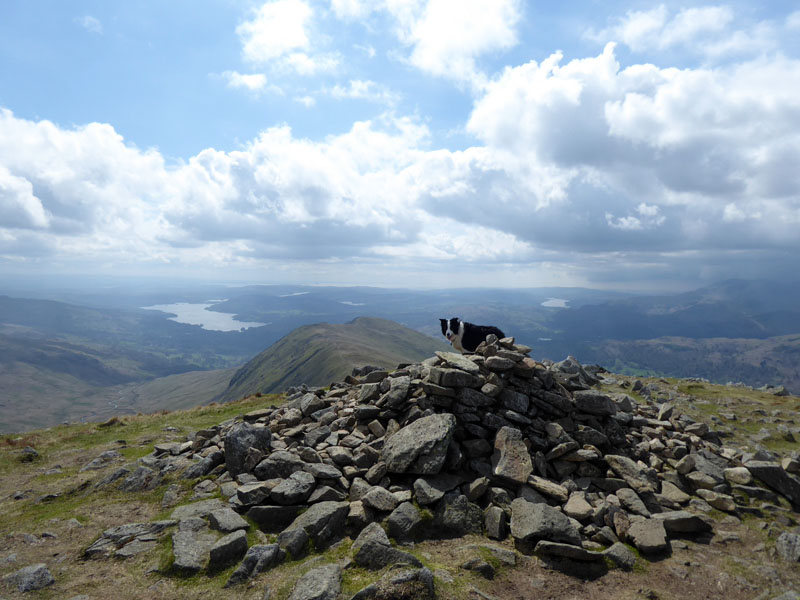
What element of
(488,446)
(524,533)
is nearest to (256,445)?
(488,446)

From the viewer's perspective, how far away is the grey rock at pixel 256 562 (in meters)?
9.41

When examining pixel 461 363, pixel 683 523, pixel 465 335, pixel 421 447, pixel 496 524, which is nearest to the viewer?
pixel 496 524

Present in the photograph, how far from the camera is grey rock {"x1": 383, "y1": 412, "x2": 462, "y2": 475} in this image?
13.3 meters

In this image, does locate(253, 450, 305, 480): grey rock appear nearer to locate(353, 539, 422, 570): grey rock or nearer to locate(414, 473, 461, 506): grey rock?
locate(414, 473, 461, 506): grey rock

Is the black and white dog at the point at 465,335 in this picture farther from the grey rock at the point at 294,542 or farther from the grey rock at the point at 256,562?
the grey rock at the point at 256,562

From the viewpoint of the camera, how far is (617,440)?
648 inches

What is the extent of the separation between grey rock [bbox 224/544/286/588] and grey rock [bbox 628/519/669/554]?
33.1 ft

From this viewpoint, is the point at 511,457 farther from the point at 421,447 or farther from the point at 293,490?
the point at 293,490

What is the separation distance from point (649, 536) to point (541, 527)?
335cm

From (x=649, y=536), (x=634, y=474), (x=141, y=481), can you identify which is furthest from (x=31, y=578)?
(x=634, y=474)

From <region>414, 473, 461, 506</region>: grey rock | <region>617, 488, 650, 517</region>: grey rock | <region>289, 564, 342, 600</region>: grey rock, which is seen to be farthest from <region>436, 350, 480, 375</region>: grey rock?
<region>289, 564, 342, 600</region>: grey rock

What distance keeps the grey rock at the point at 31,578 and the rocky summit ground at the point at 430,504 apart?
4 centimetres

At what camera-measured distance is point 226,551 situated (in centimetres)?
1002

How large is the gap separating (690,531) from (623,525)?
2.52 meters
